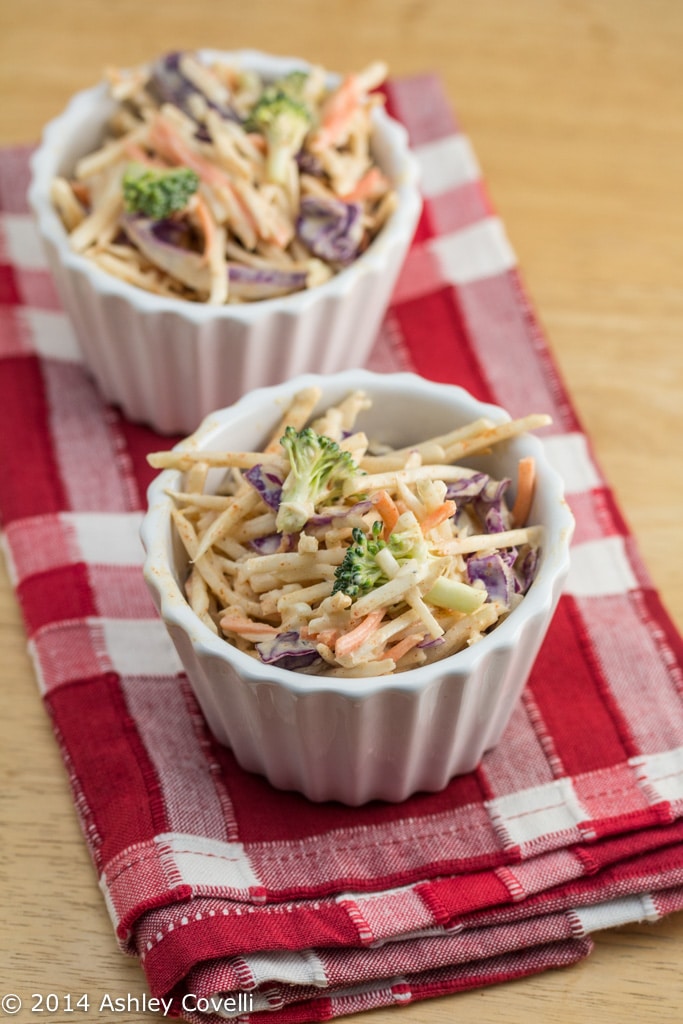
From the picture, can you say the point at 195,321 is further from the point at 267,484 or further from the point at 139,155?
the point at 267,484

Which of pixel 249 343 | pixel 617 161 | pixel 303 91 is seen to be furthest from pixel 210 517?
pixel 617 161

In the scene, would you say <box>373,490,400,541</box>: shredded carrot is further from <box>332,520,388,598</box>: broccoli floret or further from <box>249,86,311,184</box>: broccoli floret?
<box>249,86,311,184</box>: broccoli floret

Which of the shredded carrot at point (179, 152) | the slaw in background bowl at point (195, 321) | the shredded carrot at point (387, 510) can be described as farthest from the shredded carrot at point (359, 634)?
the shredded carrot at point (179, 152)

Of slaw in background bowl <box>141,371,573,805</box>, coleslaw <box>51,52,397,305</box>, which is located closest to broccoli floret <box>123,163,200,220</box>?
coleslaw <box>51,52,397,305</box>

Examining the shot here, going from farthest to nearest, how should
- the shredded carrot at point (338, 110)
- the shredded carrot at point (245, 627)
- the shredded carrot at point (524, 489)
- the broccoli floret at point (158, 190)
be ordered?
the shredded carrot at point (338, 110)
the broccoli floret at point (158, 190)
the shredded carrot at point (524, 489)
the shredded carrot at point (245, 627)

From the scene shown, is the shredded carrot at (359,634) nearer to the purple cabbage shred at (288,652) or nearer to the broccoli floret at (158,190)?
the purple cabbage shred at (288,652)

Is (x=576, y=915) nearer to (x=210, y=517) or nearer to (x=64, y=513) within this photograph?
(x=210, y=517)
